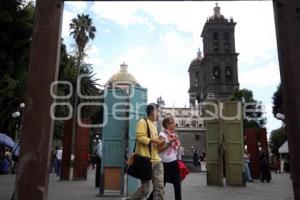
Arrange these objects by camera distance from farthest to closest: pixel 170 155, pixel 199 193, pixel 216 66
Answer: pixel 216 66
pixel 199 193
pixel 170 155

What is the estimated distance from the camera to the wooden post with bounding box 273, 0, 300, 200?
4.23 m

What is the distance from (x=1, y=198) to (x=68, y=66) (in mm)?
29441

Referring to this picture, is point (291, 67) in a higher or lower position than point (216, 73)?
lower

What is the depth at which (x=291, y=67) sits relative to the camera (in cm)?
429

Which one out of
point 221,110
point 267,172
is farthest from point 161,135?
point 267,172

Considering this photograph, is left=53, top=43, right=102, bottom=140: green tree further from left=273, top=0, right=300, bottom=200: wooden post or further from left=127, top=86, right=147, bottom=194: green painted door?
left=273, top=0, right=300, bottom=200: wooden post

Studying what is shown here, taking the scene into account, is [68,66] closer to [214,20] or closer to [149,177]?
[149,177]

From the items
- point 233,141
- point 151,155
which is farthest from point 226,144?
point 151,155

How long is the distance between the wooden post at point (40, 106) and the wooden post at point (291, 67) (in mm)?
2738

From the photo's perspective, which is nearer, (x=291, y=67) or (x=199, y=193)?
(x=291, y=67)

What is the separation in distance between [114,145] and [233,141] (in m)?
5.63

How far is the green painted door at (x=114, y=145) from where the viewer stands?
991 cm

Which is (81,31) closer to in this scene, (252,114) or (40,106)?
(252,114)

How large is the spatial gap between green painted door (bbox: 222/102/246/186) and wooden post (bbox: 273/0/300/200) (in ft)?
30.9
